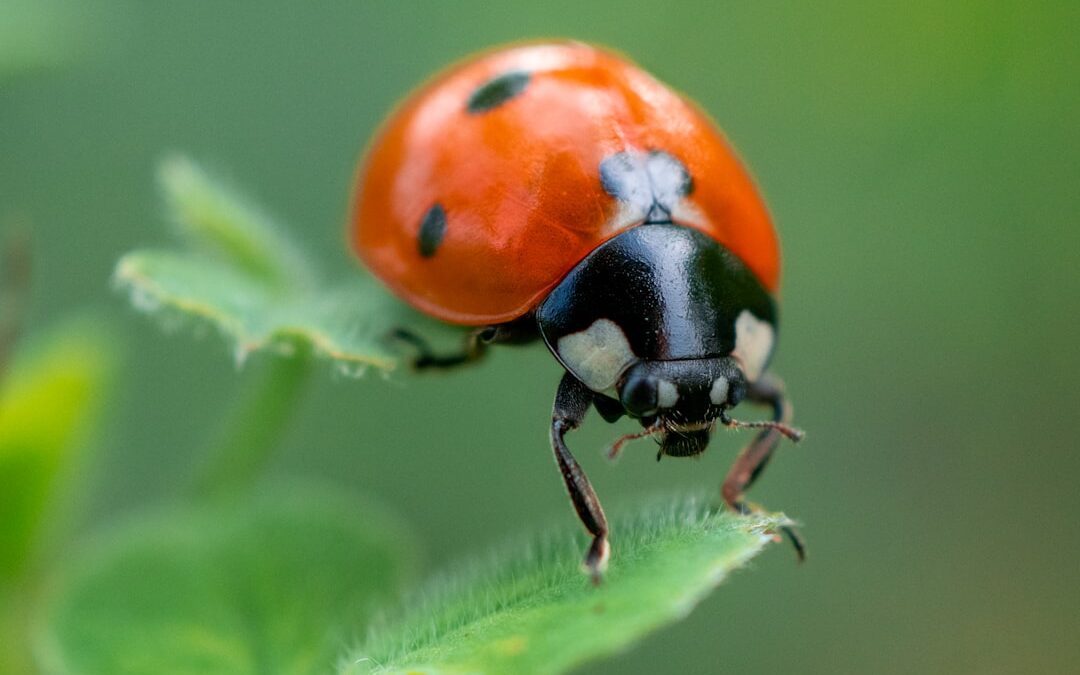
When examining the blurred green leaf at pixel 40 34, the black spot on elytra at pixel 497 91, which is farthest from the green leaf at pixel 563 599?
the blurred green leaf at pixel 40 34

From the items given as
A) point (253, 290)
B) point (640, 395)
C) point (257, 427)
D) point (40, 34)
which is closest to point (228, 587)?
point (257, 427)

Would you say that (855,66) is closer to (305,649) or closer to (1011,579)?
(1011,579)

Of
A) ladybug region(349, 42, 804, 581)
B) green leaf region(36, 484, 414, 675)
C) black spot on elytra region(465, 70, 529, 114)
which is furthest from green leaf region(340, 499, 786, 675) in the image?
black spot on elytra region(465, 70, 529, 114)

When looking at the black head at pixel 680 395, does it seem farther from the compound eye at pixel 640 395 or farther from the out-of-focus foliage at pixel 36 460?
the out-of-focus foliage at pixel 36 460

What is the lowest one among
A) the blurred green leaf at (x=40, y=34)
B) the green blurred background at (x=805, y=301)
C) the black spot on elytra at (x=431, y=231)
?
the green blurred background at (x=805, y=301)

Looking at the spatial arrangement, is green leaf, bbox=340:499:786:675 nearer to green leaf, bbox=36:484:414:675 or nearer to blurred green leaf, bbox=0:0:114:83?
green leaf, bbox=36:484:414:675
